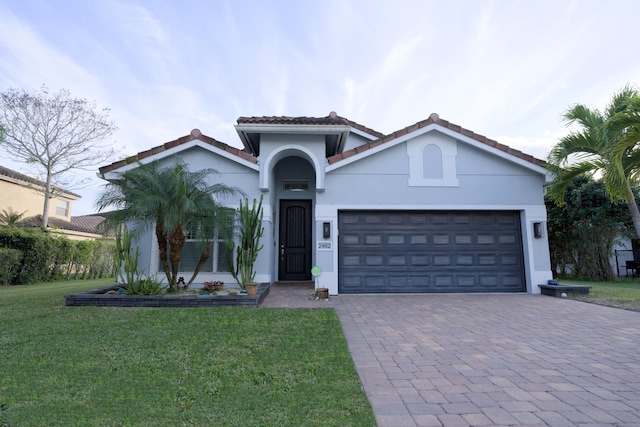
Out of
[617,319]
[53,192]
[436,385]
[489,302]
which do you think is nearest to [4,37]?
[53,192]

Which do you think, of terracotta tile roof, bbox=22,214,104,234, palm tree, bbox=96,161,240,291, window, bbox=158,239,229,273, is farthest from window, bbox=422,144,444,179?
terracotta tile roof, bbox=22,214,104,234

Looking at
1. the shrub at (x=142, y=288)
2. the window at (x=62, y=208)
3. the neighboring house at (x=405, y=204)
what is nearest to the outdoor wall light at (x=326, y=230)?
the neighboring house at (x=405, y=204)

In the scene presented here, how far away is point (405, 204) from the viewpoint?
9.99 m

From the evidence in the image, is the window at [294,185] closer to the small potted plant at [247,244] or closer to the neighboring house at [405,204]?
the neighboring house at [405,204]

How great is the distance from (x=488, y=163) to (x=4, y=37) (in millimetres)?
15931

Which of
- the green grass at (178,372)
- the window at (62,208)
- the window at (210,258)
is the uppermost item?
the window at (62,208)

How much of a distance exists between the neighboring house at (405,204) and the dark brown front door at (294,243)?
195cm

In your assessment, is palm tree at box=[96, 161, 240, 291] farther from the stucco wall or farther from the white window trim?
the stucco wall

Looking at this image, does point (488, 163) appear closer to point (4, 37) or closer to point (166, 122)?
point (166, 122)

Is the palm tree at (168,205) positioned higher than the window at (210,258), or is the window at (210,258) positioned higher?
the palm tree at (168,205)

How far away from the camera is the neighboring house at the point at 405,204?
9789mm

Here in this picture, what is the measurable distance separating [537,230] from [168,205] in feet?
33.6

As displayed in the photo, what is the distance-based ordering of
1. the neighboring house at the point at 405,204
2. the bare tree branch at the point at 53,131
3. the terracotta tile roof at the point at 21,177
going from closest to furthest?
the neighboring house at the point at 405,204 < the bare tree branch at the point at 53,131 < the terracotta tile roof at the point at 21,177

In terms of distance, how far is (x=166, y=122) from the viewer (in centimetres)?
1494
